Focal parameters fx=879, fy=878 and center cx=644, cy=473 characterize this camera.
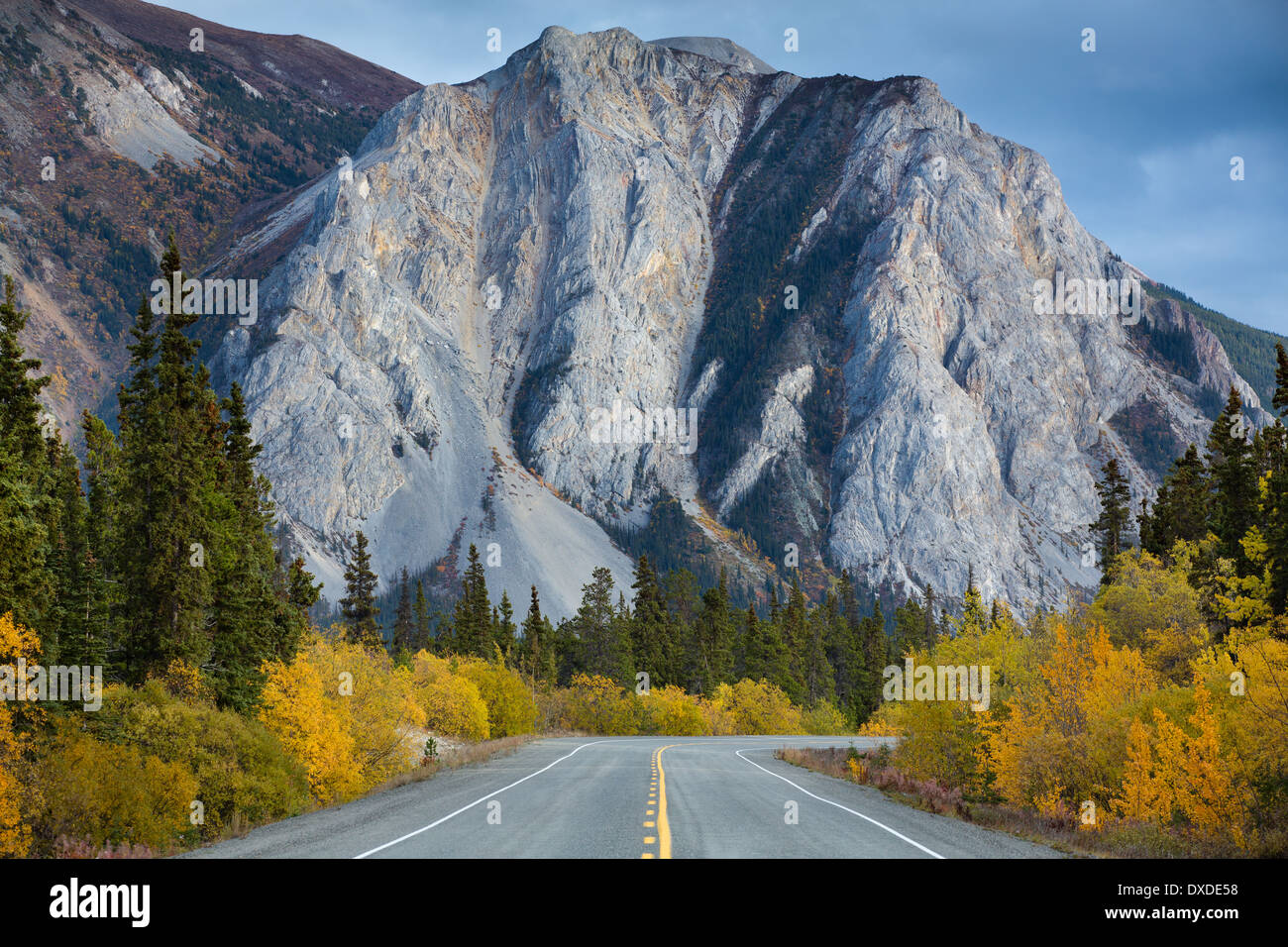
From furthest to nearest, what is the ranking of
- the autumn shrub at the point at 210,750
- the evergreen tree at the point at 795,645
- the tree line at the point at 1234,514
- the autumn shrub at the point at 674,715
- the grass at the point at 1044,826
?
1. the evergreen tree at the point at 795,645
2. the autumn shrub at the point at 674,715
3. the tree line at the point at 1234,514
4. the autumn shrub at the point at 210,750
5. the grass at the point at 1044,826

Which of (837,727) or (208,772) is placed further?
(837,727)

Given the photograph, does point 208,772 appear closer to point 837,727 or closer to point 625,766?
point 625,766

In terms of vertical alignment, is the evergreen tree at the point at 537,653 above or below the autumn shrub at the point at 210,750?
below

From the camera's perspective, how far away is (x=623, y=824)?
16.0 metres

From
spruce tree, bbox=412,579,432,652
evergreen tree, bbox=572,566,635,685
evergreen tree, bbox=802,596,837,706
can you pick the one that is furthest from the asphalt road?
evergreen tree, bbox=802,596,837,706

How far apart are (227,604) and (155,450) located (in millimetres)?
5767

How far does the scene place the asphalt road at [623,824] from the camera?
1320 cm

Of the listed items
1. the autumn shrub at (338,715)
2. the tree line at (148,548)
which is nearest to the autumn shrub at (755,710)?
the autumn shrub at (338,715)

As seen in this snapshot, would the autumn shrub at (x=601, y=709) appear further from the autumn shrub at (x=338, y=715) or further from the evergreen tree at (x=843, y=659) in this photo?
the autumn shrub at (x=338, y=715)

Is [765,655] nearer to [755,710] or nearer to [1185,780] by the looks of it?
[755,710]

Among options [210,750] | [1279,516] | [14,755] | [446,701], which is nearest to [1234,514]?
[1279,516]
